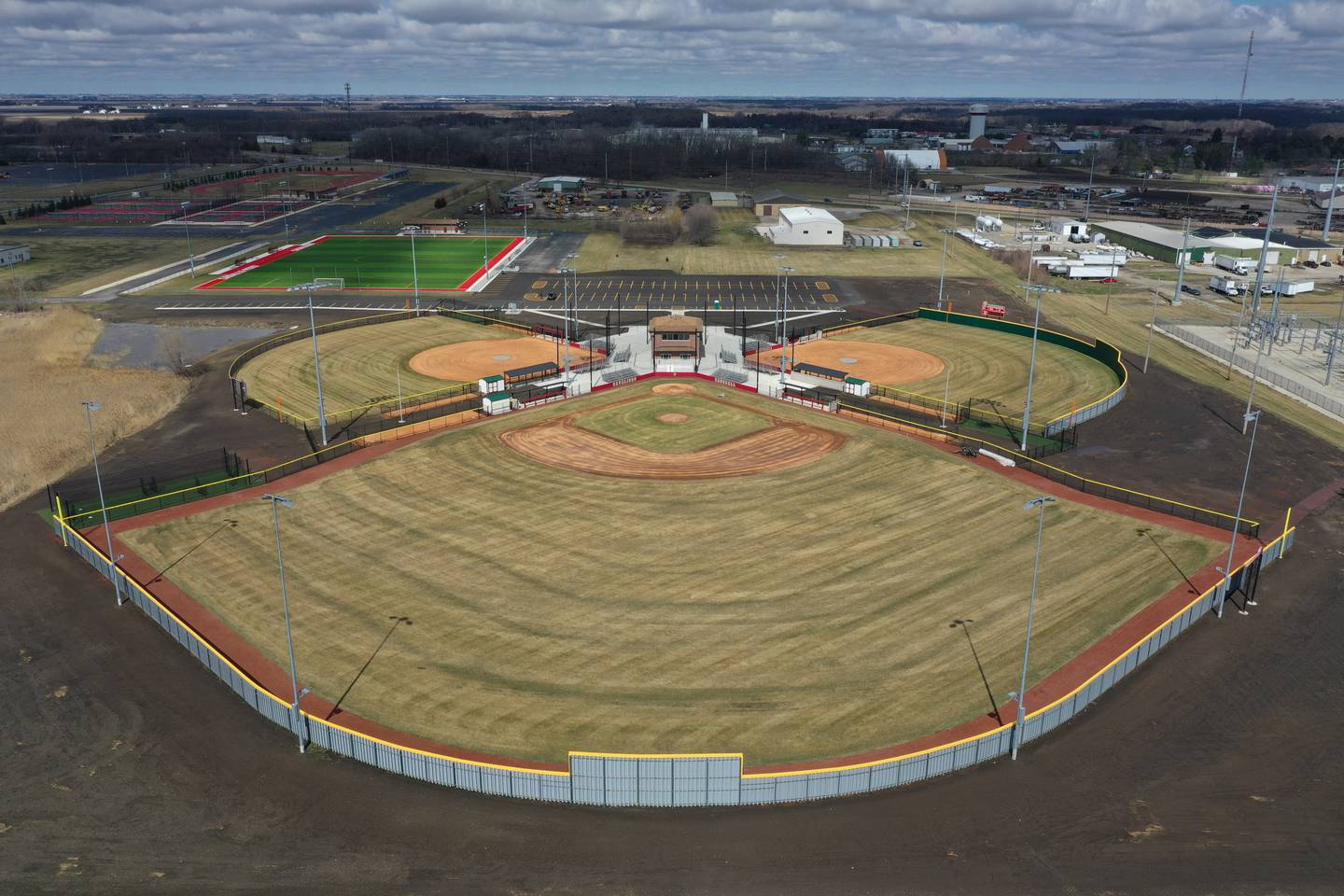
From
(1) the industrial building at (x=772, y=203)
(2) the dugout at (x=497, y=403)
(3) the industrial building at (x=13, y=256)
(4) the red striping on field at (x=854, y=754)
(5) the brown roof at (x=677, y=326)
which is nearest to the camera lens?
(4) the red striping on field at (x=854, y=754)

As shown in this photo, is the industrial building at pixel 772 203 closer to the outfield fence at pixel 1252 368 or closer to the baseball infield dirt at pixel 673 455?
the outfield fence at pixel 1252 368

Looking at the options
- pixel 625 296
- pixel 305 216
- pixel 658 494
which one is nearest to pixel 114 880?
pixel 658 494

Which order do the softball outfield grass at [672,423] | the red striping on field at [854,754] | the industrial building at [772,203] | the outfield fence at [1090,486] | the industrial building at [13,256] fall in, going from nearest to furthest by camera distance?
the red striping on field at [854,754] → the outfield fence at [1090,486] → the softball outfield grass at [672,423] → the industrial building at [13,256] → the industrial building at [772,203]

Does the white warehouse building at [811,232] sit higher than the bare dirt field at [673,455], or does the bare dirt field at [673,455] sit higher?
the white warehouse building at [811,232]

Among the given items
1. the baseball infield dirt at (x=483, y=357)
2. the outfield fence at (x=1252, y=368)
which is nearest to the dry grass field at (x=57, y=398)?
the baseball infield dirt at (x=483, y=357)

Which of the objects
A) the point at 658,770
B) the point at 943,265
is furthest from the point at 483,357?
the point at 943,265

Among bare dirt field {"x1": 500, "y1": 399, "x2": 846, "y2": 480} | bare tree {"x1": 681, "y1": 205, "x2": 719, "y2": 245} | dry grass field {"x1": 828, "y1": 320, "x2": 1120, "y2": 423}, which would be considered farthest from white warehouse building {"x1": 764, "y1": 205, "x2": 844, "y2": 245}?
Result: bare dirt field {"x1": 500, "y1": 399, "x2": 846, "y2": 480}

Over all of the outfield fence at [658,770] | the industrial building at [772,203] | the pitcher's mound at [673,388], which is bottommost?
the outfield fence at [658,770]
